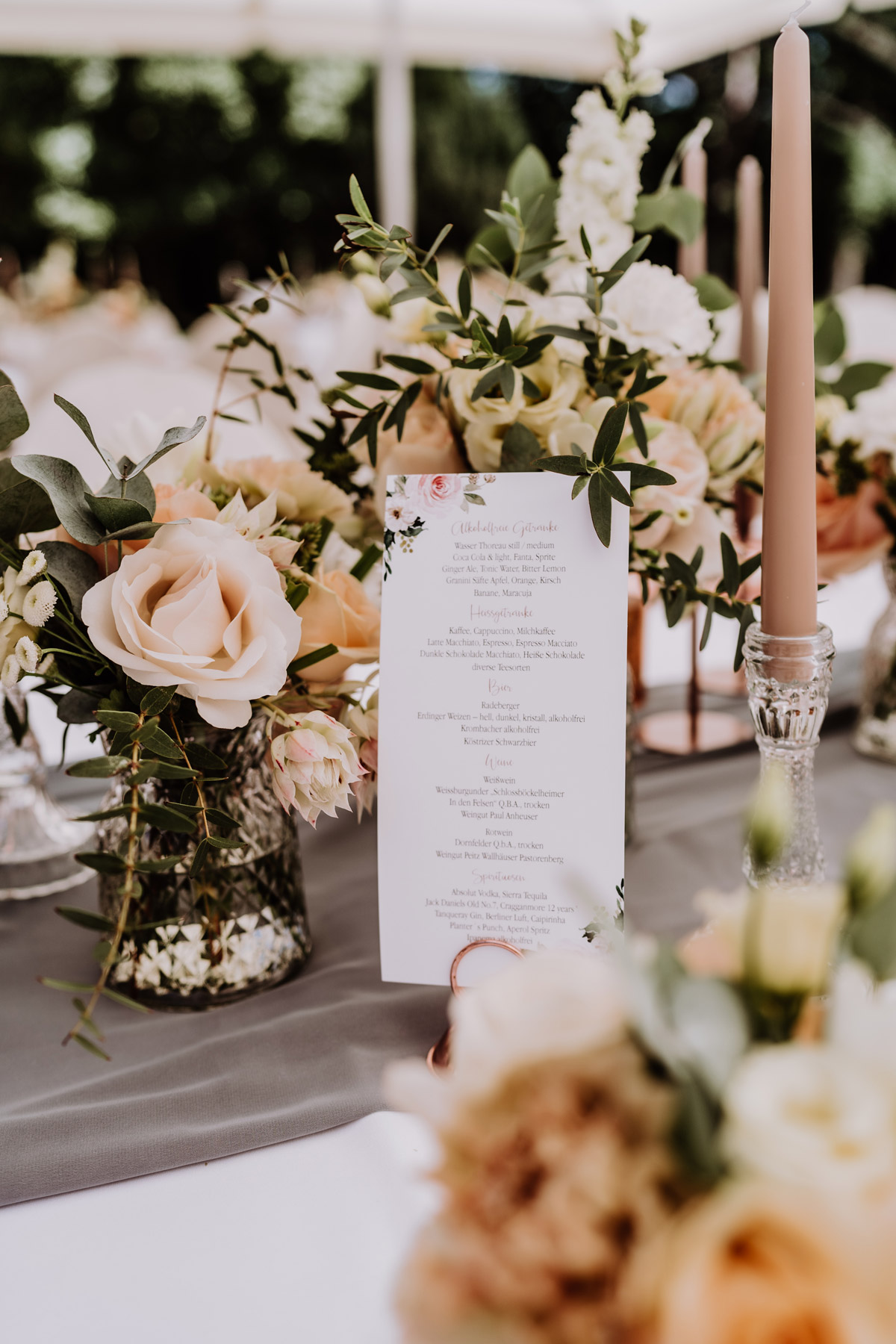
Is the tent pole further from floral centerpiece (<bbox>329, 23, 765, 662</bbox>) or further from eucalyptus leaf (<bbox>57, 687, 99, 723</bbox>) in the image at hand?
eucalyptus leaf (<bbox>57, 687, 99, 723</bbox>)

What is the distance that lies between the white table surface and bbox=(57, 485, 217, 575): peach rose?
37 centimetres

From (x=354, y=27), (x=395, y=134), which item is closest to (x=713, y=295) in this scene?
(x=395, y=134)

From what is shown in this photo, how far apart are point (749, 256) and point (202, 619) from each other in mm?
979

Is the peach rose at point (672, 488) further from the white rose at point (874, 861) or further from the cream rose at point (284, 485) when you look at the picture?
the white rose at point (874, 861)

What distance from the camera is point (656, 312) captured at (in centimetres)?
71

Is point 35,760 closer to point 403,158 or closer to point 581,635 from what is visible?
point 581,635

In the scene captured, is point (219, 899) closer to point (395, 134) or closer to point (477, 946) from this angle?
point (477, 946)

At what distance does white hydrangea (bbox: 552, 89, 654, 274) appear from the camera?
0.80 meters

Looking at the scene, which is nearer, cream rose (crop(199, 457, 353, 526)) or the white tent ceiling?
cream rose (crop(199, 457, 353, 526))

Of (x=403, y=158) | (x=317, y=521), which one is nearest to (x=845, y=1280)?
(x=317, y=521)

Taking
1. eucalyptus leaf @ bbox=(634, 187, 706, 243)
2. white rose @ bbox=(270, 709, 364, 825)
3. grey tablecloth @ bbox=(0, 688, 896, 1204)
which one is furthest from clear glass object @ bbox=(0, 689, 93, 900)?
eucalyptus leaf @ bbox=(634, 187, 706, 243)

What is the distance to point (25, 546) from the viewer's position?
65 cm

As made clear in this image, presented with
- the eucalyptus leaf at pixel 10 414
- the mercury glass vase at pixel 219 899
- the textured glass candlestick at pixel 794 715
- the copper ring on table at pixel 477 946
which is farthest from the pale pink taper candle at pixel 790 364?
the eucalyptus leaf at pixel 10 414

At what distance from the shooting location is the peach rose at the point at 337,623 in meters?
0.67
